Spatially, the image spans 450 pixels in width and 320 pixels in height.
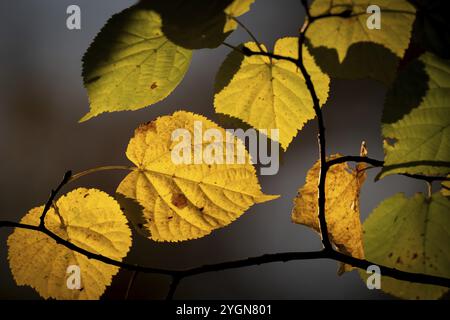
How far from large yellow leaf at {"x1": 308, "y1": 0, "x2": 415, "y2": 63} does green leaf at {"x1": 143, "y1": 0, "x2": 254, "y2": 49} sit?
8 centimetres

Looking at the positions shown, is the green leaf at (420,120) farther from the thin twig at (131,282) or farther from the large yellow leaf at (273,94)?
the thin twig at (131,282)

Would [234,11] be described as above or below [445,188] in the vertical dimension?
above

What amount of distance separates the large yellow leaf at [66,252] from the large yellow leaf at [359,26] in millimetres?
341

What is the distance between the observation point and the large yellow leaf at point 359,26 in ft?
1.48

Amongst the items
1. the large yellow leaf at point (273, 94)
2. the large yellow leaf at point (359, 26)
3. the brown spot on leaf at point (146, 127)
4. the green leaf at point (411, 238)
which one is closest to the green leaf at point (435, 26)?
the large yellow leaf at point (359, 26)

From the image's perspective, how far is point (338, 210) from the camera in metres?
0.64

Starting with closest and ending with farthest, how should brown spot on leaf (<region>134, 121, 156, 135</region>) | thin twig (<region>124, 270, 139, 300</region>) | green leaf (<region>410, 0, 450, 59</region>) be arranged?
1. green leaf (<region>410, 0, 450, 59</region>)
2. thin twig (<region>124, 270, 139, 300</region>)
3. brown spot on leaf (<region>134, 121, 156, 135</region>)

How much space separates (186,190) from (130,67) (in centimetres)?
17

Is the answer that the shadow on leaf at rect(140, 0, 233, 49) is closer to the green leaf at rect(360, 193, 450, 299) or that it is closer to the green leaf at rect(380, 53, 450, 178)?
the green leaf at rect(380, 53, 450, 178)

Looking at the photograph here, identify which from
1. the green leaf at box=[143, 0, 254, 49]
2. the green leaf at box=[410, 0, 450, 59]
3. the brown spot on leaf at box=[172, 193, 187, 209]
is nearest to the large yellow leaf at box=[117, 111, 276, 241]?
the brown spot on leaf at box=[172, 193, 187, 209]

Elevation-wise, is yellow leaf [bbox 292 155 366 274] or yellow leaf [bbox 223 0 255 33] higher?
yellow leaf [bbox 223 0 255 33]

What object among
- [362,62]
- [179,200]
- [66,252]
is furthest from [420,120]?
[66,252]

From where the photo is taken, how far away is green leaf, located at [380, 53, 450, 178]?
18.1 inches

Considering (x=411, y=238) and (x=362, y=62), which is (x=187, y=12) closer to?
(x=362, y=62)
